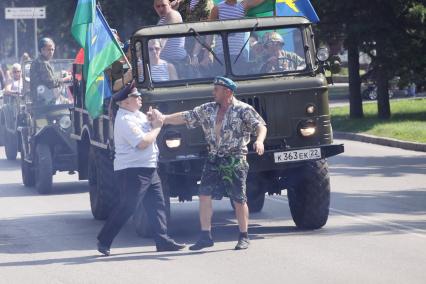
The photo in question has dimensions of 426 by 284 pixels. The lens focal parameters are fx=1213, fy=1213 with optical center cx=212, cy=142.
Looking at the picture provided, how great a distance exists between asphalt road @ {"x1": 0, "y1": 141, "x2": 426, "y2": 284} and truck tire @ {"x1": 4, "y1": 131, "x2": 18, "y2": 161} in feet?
21.6

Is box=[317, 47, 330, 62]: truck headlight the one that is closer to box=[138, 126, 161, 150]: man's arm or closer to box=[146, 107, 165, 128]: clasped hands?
box=[146, 107, 165, 128]: clasped hands

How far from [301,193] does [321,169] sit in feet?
1.10

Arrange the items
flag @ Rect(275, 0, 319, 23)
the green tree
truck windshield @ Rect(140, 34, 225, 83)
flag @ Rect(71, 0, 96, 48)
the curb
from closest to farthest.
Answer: truck windshield @ Rect(140, 34, 225, 83), flag @ Rect(71, 0, 96, 48), flag @ Rect(275, 0, 319, 23), the curb, the green tree

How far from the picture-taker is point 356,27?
29.0 metres

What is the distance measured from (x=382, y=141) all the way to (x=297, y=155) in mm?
13852

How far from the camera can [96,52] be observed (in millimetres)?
13352

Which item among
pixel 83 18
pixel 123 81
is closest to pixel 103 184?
pixel 123 81

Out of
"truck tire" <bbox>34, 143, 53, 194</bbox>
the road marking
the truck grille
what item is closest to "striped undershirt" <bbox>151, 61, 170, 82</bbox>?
the truck grille

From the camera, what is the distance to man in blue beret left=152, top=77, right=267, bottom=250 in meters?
11.6

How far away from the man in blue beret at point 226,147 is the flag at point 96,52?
172 cm

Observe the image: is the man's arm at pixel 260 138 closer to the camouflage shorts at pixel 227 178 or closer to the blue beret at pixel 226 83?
the camouflage shorts at pixel 227 178

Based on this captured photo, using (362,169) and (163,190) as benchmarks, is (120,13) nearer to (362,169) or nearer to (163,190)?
(362,169)

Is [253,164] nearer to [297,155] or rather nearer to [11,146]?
[297,155]

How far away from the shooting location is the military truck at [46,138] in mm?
18297
